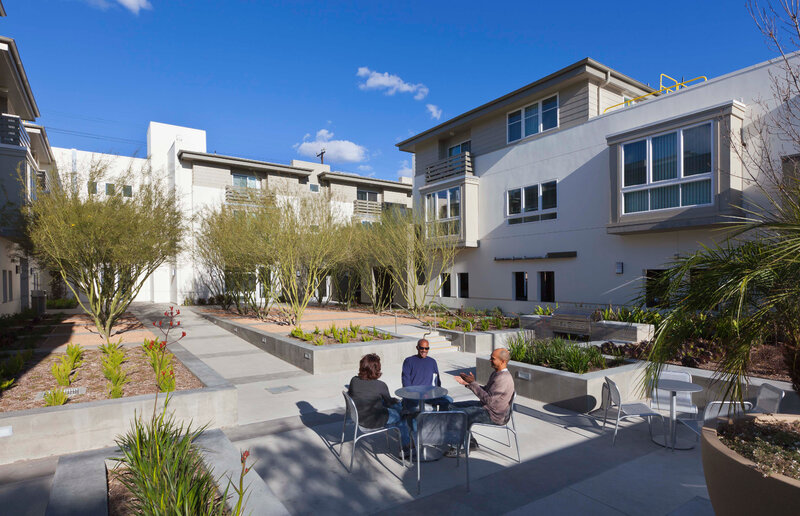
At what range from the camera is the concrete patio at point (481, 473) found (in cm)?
411

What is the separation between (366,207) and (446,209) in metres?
14.1

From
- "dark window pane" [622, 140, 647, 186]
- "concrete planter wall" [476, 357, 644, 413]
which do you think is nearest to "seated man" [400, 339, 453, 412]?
"concrete planter wall" [476, 357, 644, 413]

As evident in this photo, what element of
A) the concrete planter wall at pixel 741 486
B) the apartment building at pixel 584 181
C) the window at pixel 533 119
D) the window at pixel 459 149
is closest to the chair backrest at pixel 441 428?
the concrete planter wall at pixel 741 486

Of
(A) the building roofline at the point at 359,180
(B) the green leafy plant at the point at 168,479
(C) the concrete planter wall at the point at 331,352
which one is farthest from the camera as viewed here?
(A) the building roofline at the point at 359,180

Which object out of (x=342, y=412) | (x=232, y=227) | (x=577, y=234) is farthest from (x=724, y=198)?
(x=232, y=227)

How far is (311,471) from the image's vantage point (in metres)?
4.87

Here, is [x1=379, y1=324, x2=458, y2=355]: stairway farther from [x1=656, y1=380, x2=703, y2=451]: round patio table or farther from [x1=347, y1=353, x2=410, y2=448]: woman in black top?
[x1=656, y1=380, x2=703, y2=451]: round patio table

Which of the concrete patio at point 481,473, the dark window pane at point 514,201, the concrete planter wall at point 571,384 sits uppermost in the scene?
the dark window pane at point 514,201

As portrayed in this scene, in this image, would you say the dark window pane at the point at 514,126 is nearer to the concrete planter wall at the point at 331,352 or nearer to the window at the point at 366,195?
the concrete planter wall at the point at 331,352

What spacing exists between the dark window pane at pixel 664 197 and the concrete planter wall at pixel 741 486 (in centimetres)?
1144

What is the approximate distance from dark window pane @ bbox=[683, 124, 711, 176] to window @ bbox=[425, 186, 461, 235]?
9552 mm

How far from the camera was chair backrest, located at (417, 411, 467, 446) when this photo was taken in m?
4.52

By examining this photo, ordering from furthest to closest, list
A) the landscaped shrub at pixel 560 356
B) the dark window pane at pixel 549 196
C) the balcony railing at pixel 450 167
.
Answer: the balcony railing at pixel 450 167 < the dark window pane at pixel 549 196 < the landscaped shrub at pixel 560 356

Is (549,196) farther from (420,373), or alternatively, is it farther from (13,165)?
(13,165)
